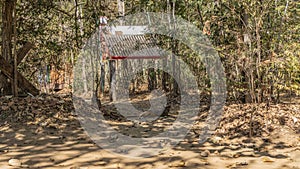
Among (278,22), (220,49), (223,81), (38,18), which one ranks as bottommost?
(223,81)

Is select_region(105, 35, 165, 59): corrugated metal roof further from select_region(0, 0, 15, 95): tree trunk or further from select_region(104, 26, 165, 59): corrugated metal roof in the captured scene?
select_region(0, 0, 15, 95): tree trunk

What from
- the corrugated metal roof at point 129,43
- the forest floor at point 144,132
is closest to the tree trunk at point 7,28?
the forest floor at point 144,132

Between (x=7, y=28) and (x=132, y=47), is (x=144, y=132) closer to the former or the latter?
(x=7, y=28)

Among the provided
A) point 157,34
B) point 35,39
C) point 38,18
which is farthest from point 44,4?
point 157,34

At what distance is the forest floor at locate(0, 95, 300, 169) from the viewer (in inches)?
130

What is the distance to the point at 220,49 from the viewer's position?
5.18 metres

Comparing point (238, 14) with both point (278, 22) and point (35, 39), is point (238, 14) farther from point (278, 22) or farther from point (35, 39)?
point (35, 39)

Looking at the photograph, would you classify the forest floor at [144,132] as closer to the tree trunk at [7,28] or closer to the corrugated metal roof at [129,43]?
the tree trunk at [7,28]

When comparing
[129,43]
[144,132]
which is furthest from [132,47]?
[144,132]

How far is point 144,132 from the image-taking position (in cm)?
523

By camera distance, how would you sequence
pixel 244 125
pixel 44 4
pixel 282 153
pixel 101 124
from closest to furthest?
pixel 282 153
pixel 244 125
pixel 101 124
pixel 44 4

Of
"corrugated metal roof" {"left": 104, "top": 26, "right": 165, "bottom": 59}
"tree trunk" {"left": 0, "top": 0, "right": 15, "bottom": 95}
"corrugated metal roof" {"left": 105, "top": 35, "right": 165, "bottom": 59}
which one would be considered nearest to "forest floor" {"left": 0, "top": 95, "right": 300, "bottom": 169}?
"tree trunk" {"left": 0, "top": 0, "right": 15, "bottom": 95}

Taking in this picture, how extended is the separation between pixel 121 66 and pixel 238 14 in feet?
28.9

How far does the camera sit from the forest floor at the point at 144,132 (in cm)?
330
